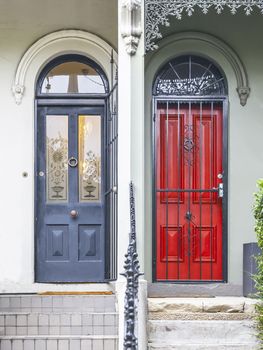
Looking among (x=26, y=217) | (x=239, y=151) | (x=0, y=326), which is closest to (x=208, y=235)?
(x=239, y=151)

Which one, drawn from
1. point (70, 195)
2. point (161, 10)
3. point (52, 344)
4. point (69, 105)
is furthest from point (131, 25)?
point (52, 344)

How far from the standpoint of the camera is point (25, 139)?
25.0 ft

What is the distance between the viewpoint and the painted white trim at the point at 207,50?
762 cm

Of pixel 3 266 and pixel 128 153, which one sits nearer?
pixel 128 153

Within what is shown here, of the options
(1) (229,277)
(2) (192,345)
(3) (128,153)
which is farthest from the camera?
(1) (229,277)

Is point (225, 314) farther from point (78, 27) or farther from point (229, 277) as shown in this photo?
point (78, 27)

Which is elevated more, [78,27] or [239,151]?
[78,27]

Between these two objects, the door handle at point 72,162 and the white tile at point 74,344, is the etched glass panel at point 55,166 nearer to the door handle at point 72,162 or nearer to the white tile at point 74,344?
the door handle at point 72,162

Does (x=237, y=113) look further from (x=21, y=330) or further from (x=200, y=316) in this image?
(x=21, y=330)

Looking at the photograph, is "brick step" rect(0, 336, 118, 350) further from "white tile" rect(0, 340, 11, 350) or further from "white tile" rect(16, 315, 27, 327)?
"white tile" rect(16, 315, 27, 327)

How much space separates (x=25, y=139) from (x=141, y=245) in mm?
2152

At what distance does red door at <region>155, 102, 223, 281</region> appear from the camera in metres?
7.63

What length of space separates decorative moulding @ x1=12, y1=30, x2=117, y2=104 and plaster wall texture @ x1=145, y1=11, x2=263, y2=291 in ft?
1.81

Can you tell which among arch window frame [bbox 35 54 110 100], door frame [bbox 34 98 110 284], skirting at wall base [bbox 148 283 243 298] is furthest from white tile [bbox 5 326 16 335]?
arch window frame [bbox 35 54 110 100]
